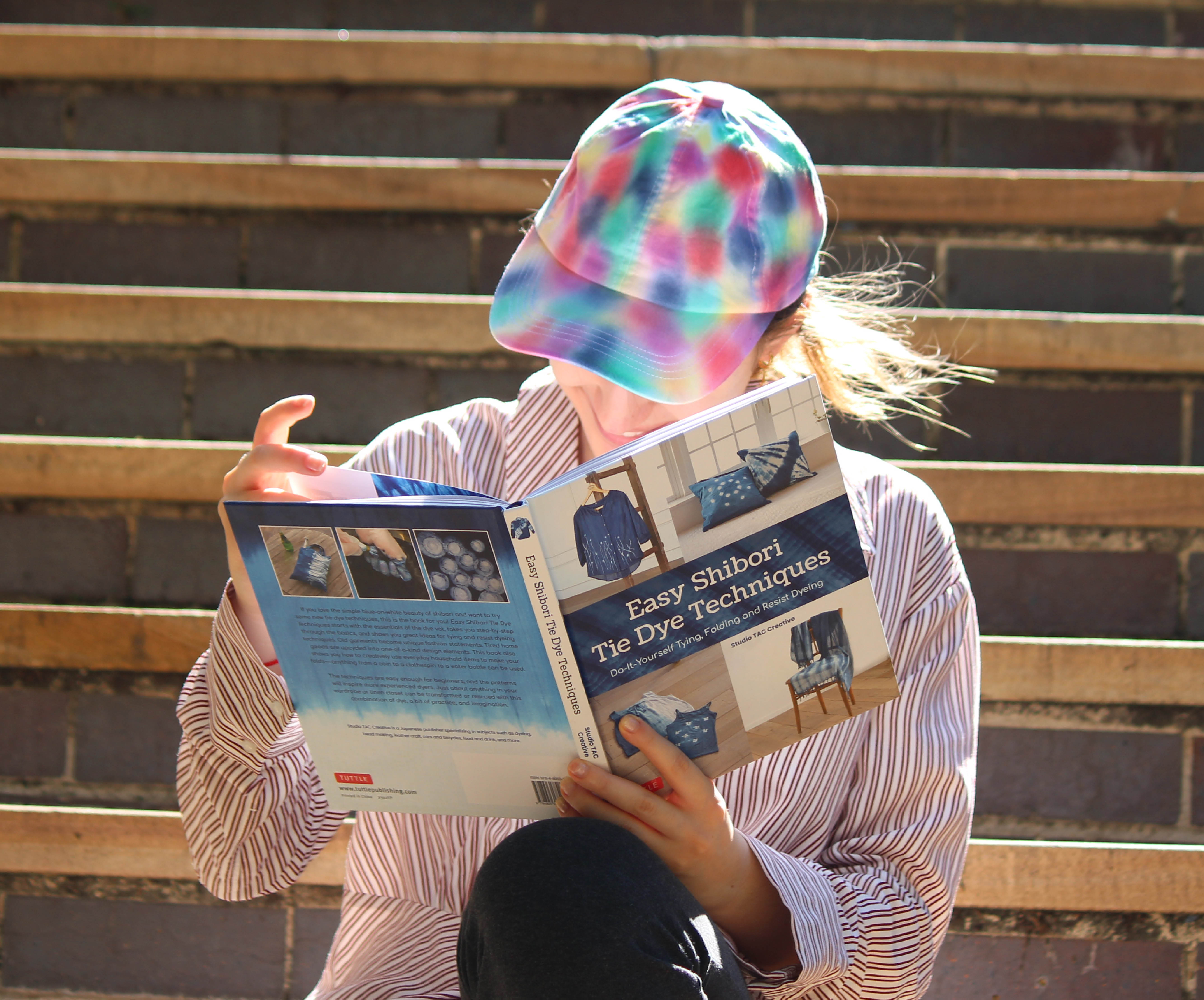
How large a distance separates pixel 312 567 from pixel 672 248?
44 centimetres

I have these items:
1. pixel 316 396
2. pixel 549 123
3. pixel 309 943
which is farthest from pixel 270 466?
pixel 549 123

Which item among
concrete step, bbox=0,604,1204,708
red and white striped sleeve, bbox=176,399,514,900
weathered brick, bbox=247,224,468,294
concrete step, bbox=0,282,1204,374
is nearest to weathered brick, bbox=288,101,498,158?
weathered brick, bbox=247,224,468,294

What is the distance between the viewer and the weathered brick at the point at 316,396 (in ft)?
7.15

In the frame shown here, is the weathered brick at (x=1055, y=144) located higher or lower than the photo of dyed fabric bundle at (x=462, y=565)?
higher

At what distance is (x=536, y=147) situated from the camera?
2.55 meters

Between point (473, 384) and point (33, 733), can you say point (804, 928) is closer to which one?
point (473, 384)

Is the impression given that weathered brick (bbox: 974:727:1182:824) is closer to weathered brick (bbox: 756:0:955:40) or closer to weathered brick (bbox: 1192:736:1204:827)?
weathered brick (bbox: 1192:736:1204:827)

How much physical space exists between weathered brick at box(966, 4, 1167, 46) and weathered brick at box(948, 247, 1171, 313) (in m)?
0.78

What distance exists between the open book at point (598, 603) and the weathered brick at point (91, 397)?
146 cm

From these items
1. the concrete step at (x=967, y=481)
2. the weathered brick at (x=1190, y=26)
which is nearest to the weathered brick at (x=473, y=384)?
the concrete step at (x=967, y=481)

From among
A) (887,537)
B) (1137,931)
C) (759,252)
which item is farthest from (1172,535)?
(759,252)

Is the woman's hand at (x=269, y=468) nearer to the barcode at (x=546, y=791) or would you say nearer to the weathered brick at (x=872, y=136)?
the barcode at (x=546, y=791)

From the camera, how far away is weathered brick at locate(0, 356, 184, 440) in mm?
2207

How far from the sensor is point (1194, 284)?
2309mm
